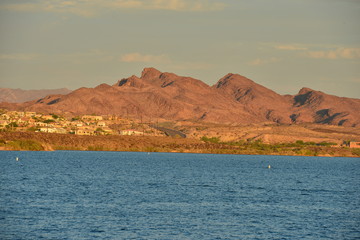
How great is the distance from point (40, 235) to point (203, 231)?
39.3 feet

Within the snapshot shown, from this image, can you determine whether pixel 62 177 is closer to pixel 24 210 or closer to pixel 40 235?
pixel 24 210

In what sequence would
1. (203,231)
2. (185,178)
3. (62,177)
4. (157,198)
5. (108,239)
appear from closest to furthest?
(108,239), (203,231), (157,198), (62,177), (185,178)

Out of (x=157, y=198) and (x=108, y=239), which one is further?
(x=157, y=198)

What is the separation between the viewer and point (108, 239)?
40.7 m

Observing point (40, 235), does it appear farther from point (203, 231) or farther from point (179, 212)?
point (179, 212)

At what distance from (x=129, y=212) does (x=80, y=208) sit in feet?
15.1

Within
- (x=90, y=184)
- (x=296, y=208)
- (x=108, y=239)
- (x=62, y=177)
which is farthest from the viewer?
(x=62, y=177)

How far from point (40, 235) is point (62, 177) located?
1808 inches

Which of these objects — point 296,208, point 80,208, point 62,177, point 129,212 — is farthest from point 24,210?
point 62,177

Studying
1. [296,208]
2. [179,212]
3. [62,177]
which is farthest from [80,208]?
[62,177]

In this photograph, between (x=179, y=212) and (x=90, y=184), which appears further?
(x=90, y=184)

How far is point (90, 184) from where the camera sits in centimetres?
7712

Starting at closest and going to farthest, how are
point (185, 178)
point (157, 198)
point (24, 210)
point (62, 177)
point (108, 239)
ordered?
1. point (108, 239)
2. point (24, 210)
3. point (157, 198)
4. point (62, 177)
5. point (185, 178)

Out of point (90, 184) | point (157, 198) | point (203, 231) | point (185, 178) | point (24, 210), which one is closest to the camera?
point (203, 231)
